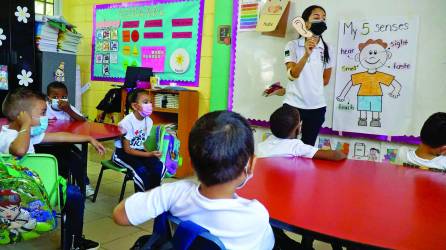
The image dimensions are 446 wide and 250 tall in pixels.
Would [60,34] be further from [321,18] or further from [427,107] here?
[427,107]

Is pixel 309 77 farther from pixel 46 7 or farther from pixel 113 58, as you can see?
pixel 46 7

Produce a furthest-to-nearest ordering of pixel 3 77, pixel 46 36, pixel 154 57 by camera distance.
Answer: pixel 154 57 < pixel 46 36 < pixel 3 77

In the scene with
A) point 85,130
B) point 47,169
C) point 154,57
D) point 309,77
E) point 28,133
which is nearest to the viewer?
point 47,169

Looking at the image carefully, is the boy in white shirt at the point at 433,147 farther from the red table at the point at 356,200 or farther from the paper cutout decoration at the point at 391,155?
the paper cutout decoration at the point at 391,155

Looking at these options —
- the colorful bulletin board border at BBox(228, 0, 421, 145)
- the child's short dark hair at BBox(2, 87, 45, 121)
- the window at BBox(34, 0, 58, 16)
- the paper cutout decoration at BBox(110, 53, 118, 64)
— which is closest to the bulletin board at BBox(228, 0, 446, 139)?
the colorful bulletin board border at BBox(228, 0, 421, 145)

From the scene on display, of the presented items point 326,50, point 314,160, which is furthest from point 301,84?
point 314,160

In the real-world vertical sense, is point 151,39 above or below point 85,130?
above

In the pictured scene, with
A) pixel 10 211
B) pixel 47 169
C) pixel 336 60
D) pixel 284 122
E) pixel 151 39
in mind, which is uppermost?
pixel 151 39

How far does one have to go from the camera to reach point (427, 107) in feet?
9.39

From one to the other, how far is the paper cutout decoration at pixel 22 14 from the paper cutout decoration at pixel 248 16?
2309 mm

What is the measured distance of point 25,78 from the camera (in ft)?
14.4

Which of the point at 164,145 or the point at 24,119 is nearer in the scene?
the point at 24,119

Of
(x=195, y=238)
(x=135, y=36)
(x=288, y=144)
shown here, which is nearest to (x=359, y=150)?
(x=288, y=144)

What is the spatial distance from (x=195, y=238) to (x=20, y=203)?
3.10ft
